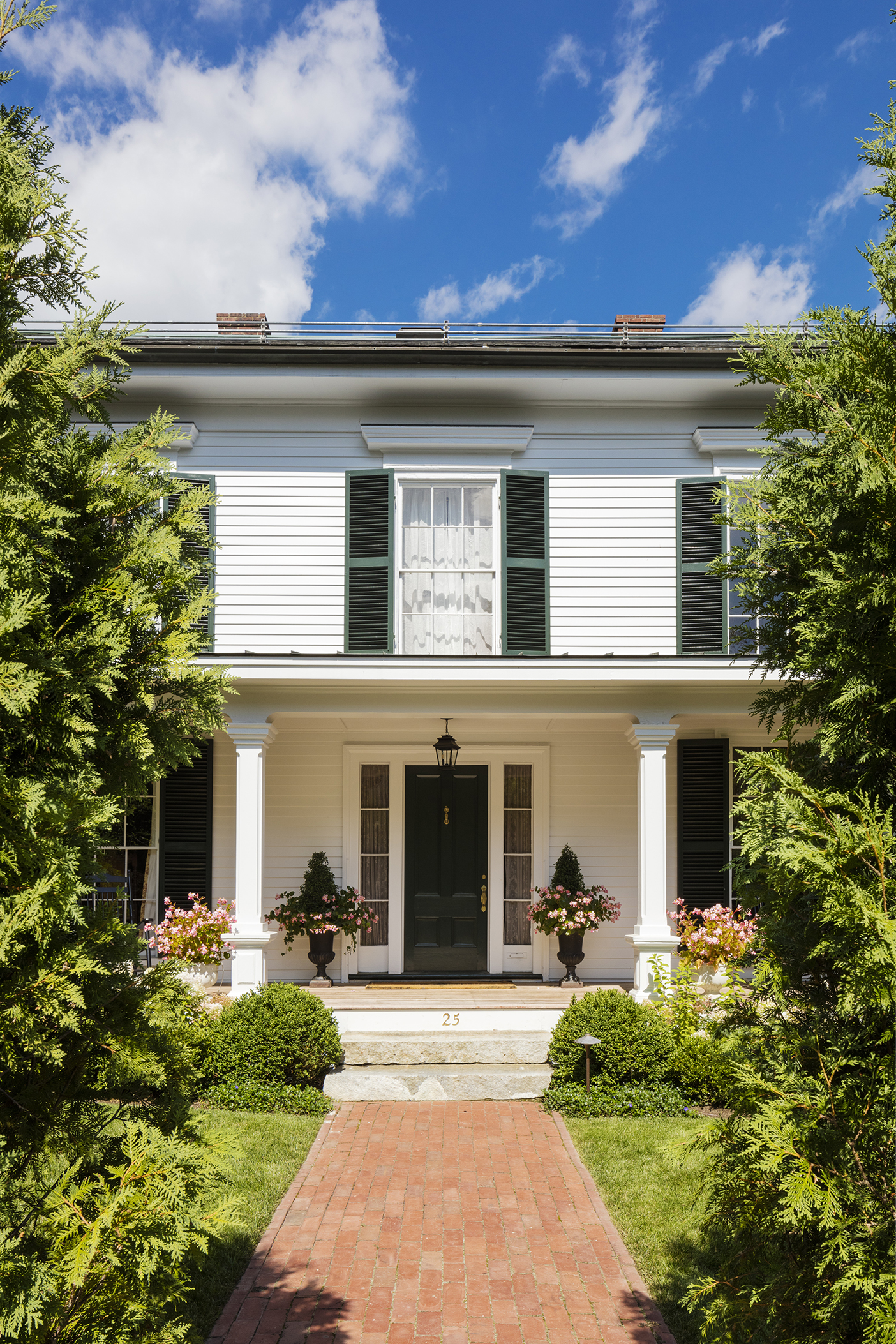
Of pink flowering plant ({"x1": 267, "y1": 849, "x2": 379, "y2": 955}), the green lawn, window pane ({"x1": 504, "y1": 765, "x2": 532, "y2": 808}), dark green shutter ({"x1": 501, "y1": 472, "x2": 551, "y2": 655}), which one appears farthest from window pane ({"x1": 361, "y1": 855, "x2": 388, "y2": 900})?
the green lawn

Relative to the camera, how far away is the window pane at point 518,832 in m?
10.5

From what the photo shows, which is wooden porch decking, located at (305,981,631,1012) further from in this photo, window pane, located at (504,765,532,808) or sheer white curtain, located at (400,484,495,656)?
sheer white curtain, located at (400,484,495,656)

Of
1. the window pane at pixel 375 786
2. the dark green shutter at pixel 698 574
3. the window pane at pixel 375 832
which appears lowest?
the window pane at pixel 375 832

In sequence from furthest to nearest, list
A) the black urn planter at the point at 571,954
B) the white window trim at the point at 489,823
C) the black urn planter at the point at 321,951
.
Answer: the white window trim at the point at 489,823
the black urn planter at the point at 571,954
the black urn planter at the point at 321,951

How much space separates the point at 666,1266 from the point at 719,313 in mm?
9604

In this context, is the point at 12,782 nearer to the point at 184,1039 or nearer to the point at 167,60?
the point at 184,1039

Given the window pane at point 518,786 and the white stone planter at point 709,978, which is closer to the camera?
the white stone planter at point 709,978

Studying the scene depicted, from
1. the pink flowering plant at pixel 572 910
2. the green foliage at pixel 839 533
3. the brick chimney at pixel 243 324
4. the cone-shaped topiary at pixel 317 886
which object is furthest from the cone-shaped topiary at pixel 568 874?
the brick chimney at pixel 243 324

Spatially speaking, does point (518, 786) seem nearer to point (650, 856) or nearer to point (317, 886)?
point (650, 856)

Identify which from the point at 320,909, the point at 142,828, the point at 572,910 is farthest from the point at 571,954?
the point at 142,828

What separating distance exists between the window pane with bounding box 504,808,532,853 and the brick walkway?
387cm

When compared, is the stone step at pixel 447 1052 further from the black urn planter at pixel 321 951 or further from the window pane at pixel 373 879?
the window pane at pixel 373 879

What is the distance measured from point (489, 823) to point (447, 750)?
4.47 feet

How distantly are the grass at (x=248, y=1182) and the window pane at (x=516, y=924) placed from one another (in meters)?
3.77
